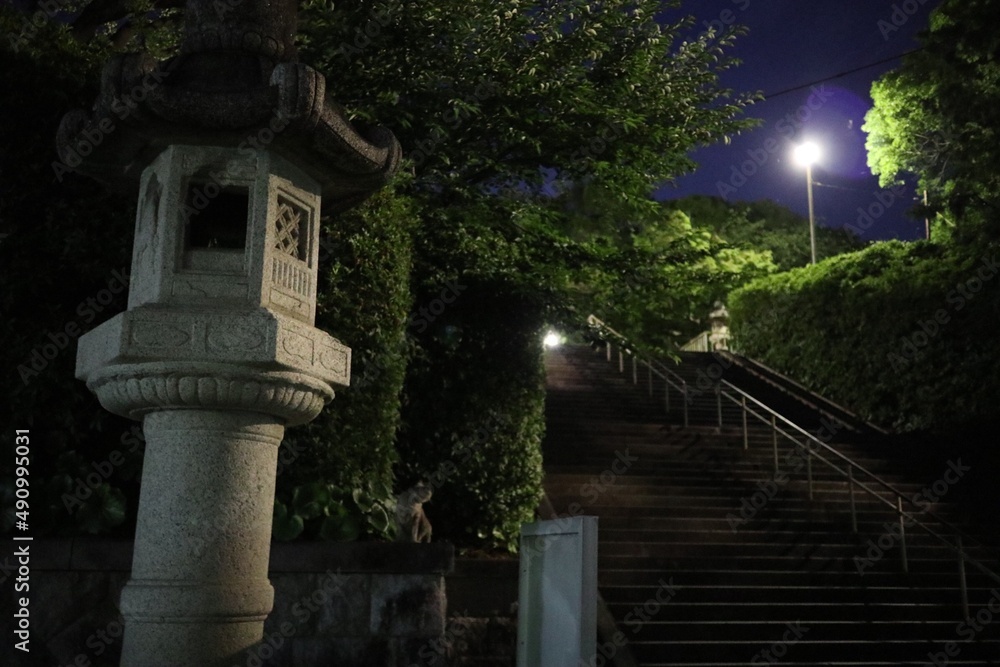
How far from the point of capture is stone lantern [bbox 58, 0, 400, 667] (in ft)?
14.1

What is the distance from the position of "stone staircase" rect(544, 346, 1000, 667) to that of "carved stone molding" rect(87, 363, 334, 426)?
180 inches

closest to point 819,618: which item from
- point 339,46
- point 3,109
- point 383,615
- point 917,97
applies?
point 383,615

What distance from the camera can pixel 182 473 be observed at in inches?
171

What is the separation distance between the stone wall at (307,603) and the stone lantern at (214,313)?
5.13ft

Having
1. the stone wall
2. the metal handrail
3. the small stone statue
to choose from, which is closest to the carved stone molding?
the stone wall

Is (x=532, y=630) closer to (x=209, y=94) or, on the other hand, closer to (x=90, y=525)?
(x=90, y=525)

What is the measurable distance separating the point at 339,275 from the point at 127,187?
224cm

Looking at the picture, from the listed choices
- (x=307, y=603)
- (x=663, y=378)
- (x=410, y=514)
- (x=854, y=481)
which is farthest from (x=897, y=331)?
(x=307, y=603)

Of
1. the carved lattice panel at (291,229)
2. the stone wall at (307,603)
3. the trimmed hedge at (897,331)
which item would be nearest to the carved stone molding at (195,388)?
the carved lattice panel at (291,229)

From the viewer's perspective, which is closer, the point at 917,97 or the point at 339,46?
the point at 339,46

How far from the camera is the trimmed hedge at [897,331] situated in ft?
49.5

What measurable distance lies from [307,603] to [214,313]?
255 centimetres

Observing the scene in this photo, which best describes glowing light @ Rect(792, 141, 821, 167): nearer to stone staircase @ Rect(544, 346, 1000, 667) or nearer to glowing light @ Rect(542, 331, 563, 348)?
glowing light @ Rect(542, 331, 563, 348)

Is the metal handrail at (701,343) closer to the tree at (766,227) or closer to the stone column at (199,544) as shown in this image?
the tree at (766,227)
